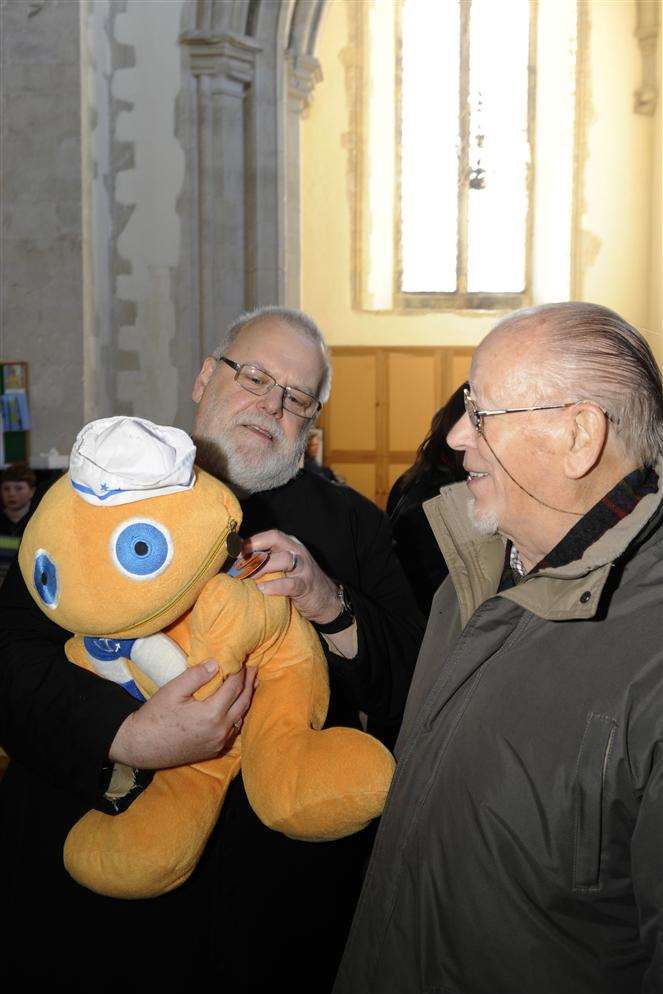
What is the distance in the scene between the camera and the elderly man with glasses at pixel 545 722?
45.8 inches

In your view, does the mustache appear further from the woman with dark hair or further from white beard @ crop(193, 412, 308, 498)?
the woman with dark hair

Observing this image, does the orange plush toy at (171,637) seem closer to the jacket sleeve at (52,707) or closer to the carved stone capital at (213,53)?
the jacket sleeve at (52,707)

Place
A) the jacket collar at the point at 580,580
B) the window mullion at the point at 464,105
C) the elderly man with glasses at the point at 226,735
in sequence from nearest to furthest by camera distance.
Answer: the jacket collar at the point at 580,580
the elderly man with glasses at the point at 226,735
the window mullion at the point at 464,105

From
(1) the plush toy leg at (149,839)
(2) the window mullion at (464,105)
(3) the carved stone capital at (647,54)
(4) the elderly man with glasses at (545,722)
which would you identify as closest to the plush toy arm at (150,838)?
(1) the plush toy leg at (149,839)

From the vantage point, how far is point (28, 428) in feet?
15.2

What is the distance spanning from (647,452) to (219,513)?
618 millimetres

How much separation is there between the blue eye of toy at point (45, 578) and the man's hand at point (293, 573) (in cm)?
30

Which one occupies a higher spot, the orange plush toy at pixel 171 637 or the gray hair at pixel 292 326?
the gray hair at pixel 292 326

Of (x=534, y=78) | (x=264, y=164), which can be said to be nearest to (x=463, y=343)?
(x=534, y=78)

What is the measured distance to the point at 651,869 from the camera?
110 cm

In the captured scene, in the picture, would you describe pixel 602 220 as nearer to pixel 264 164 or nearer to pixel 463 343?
pixel 463 343

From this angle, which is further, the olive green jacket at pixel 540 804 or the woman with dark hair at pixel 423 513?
the woman with dark hair at pixel 423 513

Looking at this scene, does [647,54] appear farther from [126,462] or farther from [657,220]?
[126,462]

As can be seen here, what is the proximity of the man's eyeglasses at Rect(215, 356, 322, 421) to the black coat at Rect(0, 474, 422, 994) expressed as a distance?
41cm
